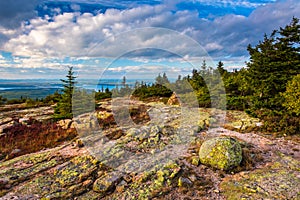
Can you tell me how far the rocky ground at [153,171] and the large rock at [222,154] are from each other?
249 millimetres

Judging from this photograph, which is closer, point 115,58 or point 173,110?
point 115,58

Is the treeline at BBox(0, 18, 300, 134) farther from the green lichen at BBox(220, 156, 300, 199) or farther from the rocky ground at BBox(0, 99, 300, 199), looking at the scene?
the green lichen at BBox(220, 156, 300, 199)

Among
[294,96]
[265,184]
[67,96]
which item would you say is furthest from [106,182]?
[67,96]

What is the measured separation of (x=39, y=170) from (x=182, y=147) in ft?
23.2

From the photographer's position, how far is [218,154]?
8555mm

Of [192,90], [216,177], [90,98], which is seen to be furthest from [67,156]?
[192,90]

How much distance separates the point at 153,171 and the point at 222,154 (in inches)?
123

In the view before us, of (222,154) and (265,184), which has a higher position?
(222,154)

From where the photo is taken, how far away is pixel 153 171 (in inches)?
323

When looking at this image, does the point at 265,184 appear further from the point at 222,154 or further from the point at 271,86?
the point at 271,86

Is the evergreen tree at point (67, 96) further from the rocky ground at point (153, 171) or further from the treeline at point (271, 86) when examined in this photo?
the rocky ground at point (153, 171)

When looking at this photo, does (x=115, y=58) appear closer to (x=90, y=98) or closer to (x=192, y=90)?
(x=90, y=98)

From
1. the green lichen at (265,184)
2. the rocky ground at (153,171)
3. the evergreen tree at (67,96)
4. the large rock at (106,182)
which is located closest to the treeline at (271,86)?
the evergreen tree at (67,96)

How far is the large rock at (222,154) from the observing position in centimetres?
831
